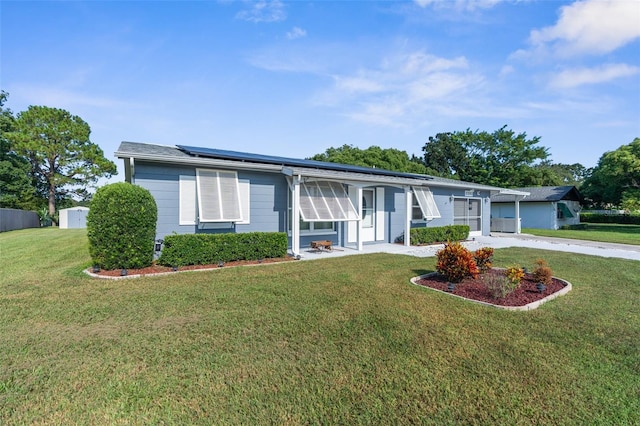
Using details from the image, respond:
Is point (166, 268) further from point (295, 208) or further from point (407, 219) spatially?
point (407, 219)

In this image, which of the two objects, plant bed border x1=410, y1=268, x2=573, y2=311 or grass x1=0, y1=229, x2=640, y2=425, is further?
plant bed border x1=410, y1=268, x2=573, y2=311

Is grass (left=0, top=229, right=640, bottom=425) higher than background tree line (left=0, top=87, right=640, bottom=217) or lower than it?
lower

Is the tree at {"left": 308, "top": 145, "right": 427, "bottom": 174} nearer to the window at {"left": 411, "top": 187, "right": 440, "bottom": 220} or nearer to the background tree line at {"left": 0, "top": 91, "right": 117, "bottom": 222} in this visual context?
the window at {"left": 411, "top": 187, "right": 440, "bottom": 220}

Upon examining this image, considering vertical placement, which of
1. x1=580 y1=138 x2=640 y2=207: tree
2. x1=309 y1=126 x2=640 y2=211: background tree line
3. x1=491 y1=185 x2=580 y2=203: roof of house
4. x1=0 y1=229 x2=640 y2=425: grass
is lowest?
x1=0 y1=229 x2=640 y2=425: grass

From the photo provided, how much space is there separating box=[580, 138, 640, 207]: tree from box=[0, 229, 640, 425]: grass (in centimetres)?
2728

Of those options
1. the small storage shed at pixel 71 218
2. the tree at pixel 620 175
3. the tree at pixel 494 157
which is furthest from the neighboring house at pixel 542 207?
the small storage shed at pixel 71 218

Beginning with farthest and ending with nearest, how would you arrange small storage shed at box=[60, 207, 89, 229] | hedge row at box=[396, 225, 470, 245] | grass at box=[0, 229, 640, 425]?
small storage shed at box=[60, 207, 89, 229]
hedge row at box=[396, 225, 470, 245]
grass at box=[0, 229, 640, 425]

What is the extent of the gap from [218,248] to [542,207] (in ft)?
100

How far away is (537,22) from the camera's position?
11.2m

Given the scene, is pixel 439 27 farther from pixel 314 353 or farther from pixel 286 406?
pixel 286 406

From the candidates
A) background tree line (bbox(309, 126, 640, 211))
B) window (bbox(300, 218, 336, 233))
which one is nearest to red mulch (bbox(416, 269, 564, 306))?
window (bbox(300, 218, 336, 233))

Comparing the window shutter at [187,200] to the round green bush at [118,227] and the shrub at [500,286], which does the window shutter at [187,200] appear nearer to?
the round green bush at [118,227]

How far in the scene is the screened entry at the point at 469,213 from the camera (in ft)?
59.5

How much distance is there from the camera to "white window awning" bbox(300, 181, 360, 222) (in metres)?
11.0
